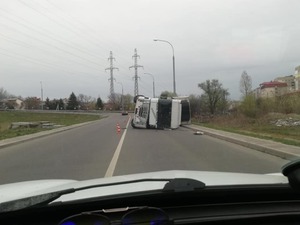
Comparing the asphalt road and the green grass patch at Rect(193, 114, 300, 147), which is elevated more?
the asphalt road

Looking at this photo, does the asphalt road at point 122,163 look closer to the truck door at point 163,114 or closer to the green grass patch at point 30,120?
the green grass patch at point 30,120

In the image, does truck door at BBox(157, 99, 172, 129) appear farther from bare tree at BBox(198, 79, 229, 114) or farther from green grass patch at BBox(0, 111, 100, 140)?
bare tree at BBox(198, 79, 229, 114)

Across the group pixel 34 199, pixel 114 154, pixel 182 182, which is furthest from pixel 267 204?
pixel 114 154

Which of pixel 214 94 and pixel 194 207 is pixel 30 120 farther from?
pixel 194 207

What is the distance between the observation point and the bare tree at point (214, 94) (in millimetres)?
101200

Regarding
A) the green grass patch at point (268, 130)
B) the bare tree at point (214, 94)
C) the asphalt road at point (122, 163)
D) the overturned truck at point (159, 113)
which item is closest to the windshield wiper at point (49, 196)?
the asphalt road at point (122, 163)

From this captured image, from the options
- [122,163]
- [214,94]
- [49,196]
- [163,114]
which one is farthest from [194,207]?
[214,94]

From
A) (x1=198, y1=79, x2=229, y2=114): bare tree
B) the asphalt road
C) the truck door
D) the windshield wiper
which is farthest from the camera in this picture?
(x1=198, y1=79, x2=229, y2=114): bare tree

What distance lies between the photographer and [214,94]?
10238 centimetres

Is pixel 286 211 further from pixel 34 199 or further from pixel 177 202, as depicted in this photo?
pixel 34 199

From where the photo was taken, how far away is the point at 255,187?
3.26m

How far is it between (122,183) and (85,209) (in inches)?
23.0

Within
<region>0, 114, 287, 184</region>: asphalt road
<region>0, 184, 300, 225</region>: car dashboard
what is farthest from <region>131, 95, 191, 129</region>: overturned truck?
<region>0, 184, 300, 225</region>: car dashboard

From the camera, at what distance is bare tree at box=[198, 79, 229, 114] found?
332ft
